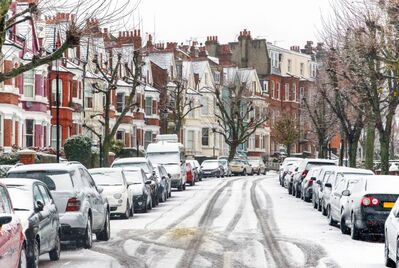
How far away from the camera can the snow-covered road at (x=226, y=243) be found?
16.7 m

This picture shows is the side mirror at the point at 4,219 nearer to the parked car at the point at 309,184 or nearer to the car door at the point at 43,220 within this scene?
the car door at the point at 43,220

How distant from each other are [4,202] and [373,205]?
32.5 feet

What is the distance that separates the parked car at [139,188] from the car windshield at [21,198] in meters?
15.4

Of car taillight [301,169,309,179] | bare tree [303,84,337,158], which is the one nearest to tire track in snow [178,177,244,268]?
car taillight [301,169,309,179]

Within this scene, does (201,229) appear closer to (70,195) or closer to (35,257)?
(70,195)

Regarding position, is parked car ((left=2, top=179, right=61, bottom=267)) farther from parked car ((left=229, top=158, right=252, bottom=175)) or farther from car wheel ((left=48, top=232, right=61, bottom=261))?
parked car ((left=229, top=158, right=252, bottom=175))

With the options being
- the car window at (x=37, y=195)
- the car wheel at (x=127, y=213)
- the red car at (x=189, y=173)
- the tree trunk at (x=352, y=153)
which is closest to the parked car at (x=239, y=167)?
the red car at (x=189, y=173)

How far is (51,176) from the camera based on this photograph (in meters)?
18.8

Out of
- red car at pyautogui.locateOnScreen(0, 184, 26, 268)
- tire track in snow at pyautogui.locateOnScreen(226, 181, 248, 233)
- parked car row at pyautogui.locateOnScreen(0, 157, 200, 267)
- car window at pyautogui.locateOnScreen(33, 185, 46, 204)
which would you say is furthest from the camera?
tire track in snow at pyautogui.locateOnScreen(226, 181, 248, 233)

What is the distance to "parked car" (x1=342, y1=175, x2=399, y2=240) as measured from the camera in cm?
2042

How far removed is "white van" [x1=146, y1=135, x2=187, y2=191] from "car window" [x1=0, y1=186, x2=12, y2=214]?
A: 3553 cm

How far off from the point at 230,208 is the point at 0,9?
15302 millimetres

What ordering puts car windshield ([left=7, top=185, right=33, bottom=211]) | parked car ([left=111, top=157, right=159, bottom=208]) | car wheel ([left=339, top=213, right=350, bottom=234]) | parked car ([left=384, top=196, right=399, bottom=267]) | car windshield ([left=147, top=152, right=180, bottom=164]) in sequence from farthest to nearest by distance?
car windshield ([left=147, top=152, right=180, bottom=164]) < parked car ([left=111, top=157, right=159, bottom=208]) < car wheel ([left=339, top=213, right=350, bottom=234]) < car windshield ([left=7, top=185, right=33, bottom=211]) < parked car ([left=384, top=196, right=399, bottom=267])

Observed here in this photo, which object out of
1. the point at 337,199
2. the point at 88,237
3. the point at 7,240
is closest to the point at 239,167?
the point at 337,199
